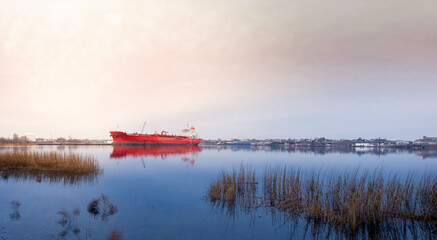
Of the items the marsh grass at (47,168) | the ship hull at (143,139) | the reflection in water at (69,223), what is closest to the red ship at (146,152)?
the ship hull at (143,139)

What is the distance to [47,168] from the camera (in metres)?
19.4

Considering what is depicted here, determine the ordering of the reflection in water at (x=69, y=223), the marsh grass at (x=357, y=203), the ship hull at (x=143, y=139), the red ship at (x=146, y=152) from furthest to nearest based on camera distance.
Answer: the ship hull at (x=143, y=139)
the red ship at (x=146, y=152)
the marsh grass at (x=357, y=203)
the reflection in water at (x=69, y=223)

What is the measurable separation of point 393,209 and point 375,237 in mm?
1876

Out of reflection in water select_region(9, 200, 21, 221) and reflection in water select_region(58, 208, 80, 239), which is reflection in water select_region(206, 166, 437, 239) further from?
reflection in water select_region(9, 200, 21, 221)

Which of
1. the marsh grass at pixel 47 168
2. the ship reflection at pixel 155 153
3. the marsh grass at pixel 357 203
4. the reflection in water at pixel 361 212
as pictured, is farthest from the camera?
the ship reflection at pixel 155 153

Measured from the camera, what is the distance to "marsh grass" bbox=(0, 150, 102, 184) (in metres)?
17.0

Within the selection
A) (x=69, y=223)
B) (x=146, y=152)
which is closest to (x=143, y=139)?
(x=146, y=152)

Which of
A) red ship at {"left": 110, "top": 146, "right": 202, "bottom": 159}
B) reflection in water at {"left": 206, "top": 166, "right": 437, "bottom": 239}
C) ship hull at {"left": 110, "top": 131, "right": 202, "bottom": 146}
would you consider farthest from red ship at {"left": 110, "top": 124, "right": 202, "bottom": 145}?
reflection in water at {"left": 206, "top": 166, "right": 437, "bottom": 239}

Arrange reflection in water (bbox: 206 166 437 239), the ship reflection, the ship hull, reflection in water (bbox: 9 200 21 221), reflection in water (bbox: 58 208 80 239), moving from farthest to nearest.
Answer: the ship hull, the ship reflection, reflection in water (bbox: 9 200 21 221), reflection in water (bbox: 206 166 437 239), reflection in water (bbox: 58 208 80 239)

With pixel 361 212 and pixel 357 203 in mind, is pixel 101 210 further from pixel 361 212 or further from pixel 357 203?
pixel 361 212

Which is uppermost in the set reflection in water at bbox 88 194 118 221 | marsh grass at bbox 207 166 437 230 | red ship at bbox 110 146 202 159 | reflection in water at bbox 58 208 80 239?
marsh grass at bbox 207 166 437 230

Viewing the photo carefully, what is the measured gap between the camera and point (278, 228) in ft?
27.3

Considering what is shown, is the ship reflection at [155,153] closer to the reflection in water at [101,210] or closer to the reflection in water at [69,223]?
the reflection in water at [101,210]

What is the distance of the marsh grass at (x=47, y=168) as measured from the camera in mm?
17000
